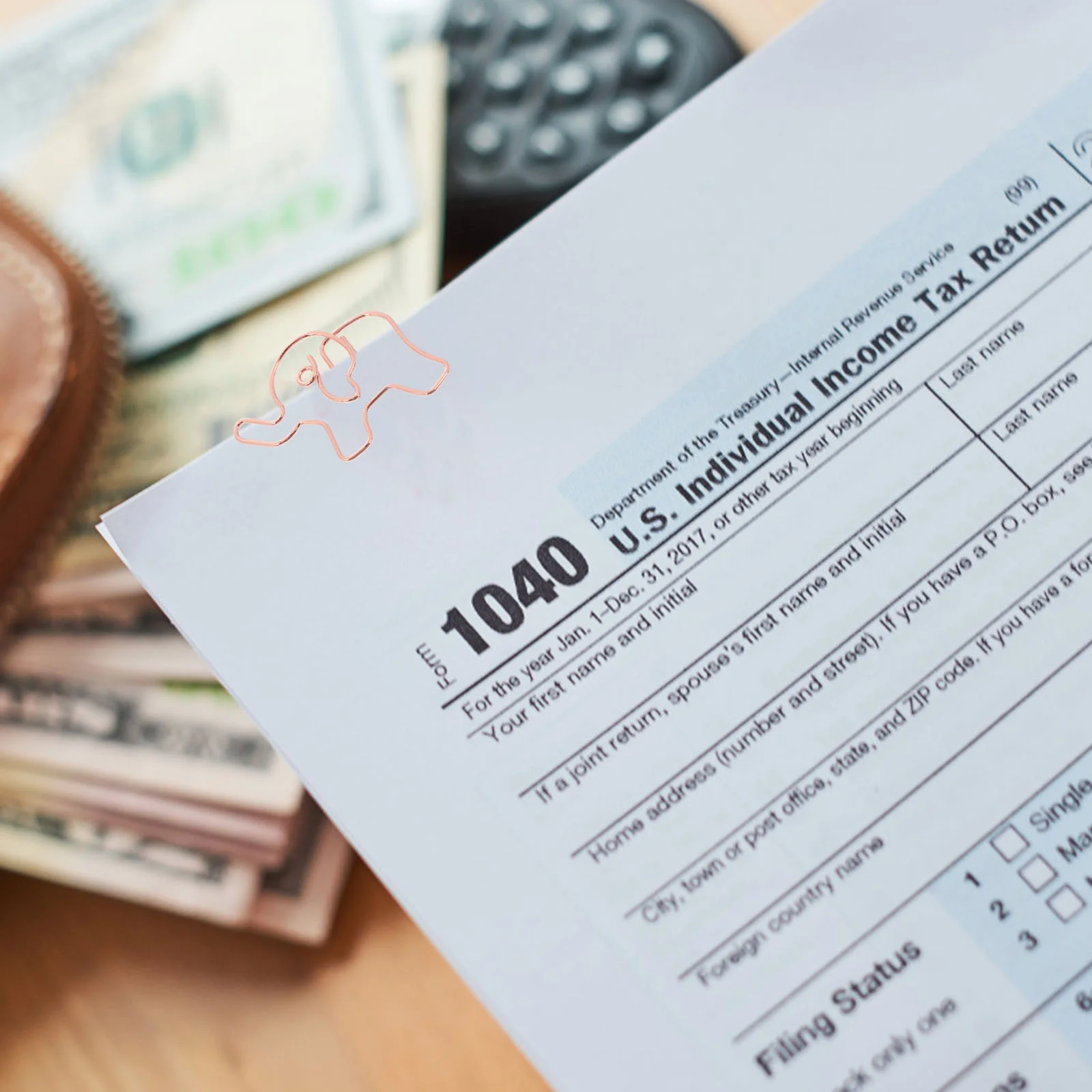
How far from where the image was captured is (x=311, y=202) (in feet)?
1.39

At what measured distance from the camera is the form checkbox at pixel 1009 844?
7.5 inches

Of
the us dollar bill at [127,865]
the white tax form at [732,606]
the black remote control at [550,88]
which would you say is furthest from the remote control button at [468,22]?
the us dollar bill at [127,865]

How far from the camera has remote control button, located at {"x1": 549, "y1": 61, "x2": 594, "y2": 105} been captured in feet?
1.32

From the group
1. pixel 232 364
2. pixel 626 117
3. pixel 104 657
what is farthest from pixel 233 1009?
pixel 626 117

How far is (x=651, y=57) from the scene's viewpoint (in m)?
0.40

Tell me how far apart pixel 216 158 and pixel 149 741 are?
9.9 inches

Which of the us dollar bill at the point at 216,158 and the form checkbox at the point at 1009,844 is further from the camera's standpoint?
the us dollar bill at the point at 216,158

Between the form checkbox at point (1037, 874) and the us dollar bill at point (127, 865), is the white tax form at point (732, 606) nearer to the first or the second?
the form checkbox at point (1037, 874)

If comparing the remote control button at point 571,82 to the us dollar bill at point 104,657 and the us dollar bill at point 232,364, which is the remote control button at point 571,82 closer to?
the us dollar bill at point 232,364

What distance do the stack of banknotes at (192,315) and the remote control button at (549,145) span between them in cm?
4

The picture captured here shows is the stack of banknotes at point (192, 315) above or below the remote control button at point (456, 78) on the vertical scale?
below

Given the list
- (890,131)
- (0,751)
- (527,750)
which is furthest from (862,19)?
(0,751)

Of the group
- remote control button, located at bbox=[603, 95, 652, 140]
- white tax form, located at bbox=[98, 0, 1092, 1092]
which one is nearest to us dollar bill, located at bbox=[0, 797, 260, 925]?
white tax form, located at bbox=[98, 0, 1092, 1092]

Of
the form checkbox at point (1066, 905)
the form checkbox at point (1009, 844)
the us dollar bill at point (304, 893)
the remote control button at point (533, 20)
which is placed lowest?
the us dollar bill at point (304, 893)
